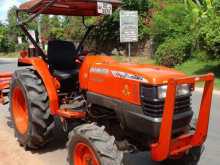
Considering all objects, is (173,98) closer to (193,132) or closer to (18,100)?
(193,132)

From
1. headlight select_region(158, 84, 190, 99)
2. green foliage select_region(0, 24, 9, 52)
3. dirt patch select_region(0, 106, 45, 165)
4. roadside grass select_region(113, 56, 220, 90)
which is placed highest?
headlight select_region(158, 84, 190, 99)

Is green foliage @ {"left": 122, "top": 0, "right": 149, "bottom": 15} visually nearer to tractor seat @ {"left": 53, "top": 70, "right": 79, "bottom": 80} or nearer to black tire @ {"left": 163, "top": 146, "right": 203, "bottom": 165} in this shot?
tractor seat @ {"left": 53, "top": 70, "right": 79, "bottom": 80}

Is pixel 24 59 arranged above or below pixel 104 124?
above

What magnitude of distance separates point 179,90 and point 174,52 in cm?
1559

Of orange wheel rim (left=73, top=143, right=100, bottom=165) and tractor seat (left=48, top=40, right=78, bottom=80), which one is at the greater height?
tractor seat (left=48, top=40, right=78, bottom=80)

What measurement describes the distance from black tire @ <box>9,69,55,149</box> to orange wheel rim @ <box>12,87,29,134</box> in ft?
A: 1.52

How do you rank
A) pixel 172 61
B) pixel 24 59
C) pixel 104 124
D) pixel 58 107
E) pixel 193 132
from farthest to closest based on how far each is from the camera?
pixel 172 61 < pixel 24 59 < pixel 58 107 < pixel 104 124 < pixel 193 132

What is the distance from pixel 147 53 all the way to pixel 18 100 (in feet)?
66.6

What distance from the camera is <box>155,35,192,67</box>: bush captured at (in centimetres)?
2019

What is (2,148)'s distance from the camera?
23.4 ft

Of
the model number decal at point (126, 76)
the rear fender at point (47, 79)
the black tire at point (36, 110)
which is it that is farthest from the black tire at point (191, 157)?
the black tire at point (36, 110)

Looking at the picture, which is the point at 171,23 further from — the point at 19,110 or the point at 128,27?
the point at 19,110

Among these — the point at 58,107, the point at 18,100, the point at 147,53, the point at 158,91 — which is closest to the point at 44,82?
the point at 58,107

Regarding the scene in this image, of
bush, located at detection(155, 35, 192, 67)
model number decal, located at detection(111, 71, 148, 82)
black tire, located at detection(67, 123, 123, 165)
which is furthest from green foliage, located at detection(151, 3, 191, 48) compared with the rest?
black tire, located at detection(67, 123, 123, 165)
